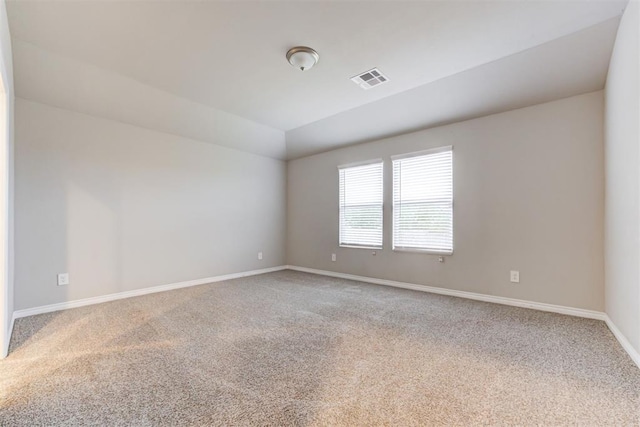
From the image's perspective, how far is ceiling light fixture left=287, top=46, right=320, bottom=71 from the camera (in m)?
2.62

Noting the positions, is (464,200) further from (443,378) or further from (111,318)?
(111,318)

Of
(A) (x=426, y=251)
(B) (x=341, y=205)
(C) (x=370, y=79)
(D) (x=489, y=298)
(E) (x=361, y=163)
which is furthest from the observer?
(B) (x=341, y=205)

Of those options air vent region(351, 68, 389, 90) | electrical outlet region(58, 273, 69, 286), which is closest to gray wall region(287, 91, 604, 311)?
air vent region(351, 68, 389, 90)

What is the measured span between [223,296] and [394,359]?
256 centimetres

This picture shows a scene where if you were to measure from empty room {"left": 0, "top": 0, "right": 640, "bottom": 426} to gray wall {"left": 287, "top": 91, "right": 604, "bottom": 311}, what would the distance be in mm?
22

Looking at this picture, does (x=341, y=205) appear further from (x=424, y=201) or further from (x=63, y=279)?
(x=63, y=279)

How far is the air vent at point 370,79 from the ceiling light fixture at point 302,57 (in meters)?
0.59

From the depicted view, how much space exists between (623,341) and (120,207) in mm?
5449

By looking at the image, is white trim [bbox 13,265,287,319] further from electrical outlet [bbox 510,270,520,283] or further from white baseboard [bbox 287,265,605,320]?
electrical outlet [bbox 510,270,520,283]

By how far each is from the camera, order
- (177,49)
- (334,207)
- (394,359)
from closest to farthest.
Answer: (394,359), (177,49), (334,207)

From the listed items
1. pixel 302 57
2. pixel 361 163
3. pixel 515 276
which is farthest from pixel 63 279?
pixel 515 276

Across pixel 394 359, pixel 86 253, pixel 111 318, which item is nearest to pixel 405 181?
pixel 394 359

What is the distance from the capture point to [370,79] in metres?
3.23

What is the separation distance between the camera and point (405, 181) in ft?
14.5
